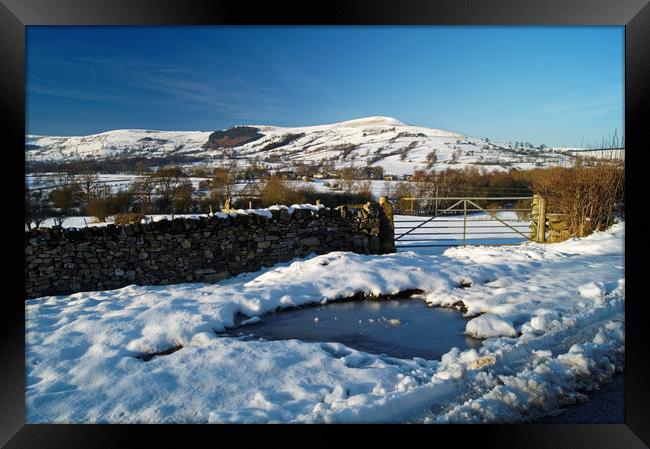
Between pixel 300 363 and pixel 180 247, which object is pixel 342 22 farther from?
pixel 180 247

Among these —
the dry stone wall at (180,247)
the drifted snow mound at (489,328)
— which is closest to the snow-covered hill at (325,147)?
the dry stone wall at (180,247)

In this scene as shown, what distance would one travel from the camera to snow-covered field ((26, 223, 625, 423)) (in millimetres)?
2246

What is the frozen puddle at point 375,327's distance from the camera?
304 cm

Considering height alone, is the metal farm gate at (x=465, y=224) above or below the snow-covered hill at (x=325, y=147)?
below

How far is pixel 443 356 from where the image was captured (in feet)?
9.05

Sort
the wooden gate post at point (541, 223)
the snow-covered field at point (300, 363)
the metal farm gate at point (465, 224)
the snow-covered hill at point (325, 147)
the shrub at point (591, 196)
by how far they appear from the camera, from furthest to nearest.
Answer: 1. the snow-covered hill at point (325, 147)
2. the metal farm gate at point (465, 224)
3. the wooden gate post at point (541, 223)
4. the shrub at point (591, 196)
5. the snow-covered field at point (300, 363)

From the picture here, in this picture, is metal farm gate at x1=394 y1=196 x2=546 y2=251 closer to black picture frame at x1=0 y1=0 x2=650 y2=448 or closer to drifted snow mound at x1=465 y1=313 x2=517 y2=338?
drifted snow mound at x1=465 y1=313 x2=517 y2=338

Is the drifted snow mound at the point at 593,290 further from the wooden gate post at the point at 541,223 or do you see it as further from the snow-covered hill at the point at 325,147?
the snow-covered hill at the point at 325,147

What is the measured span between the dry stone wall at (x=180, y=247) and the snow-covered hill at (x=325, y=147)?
3091 mm

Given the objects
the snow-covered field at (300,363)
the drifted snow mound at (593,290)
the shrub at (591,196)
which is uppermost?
the shrub at (591,196)

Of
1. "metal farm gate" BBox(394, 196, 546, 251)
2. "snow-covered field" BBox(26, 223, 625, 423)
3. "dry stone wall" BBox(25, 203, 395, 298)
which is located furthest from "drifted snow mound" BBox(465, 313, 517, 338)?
"metal farm gate" BBox(394, 196, 546, 251)

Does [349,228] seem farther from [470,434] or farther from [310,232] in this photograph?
[470,434]
